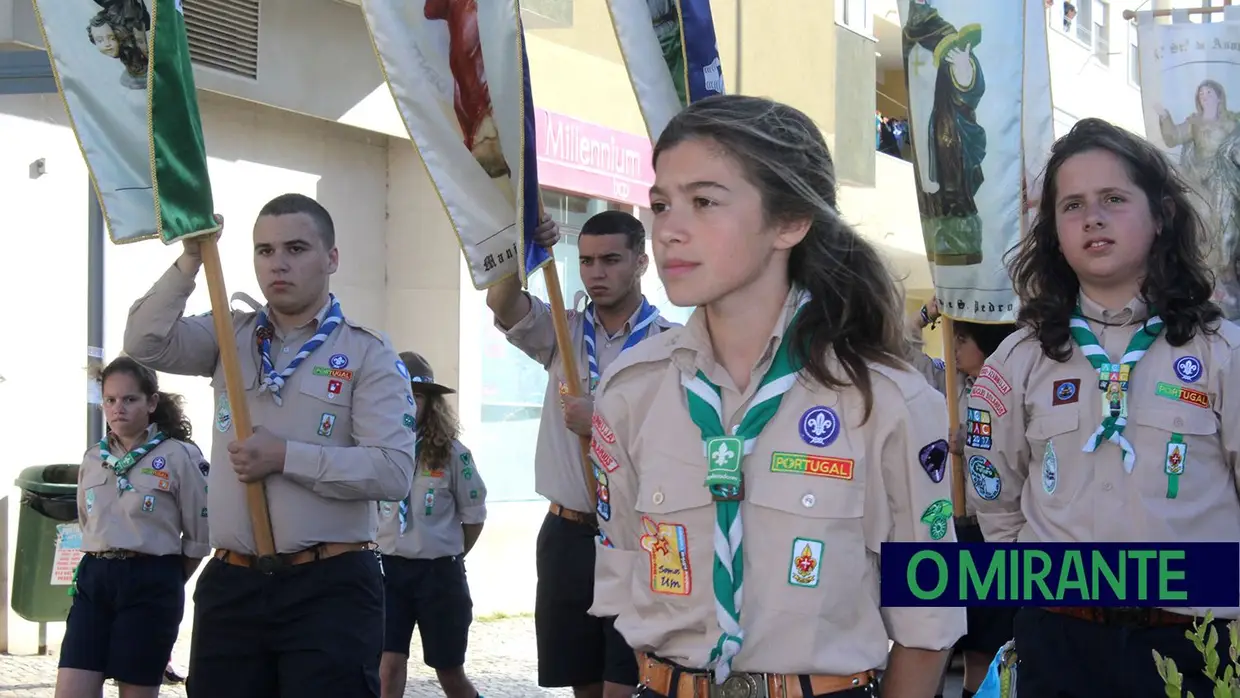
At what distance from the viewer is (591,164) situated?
14.7m

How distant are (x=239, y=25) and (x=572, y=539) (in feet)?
21.4

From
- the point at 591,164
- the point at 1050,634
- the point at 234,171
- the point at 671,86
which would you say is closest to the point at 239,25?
the point at 234,171

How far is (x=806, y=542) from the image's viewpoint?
3.17 meters

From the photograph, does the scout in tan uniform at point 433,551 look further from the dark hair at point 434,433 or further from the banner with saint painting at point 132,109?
the banner with saint painting at point 132,109

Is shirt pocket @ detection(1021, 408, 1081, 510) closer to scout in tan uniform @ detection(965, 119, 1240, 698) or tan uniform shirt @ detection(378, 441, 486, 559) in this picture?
scout in tan uniform @ detection(965, 119, 1240, 698)

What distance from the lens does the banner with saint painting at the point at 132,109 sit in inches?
201

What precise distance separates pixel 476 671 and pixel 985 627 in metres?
3.90

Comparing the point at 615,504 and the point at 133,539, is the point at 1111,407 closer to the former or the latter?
the point at 615,504

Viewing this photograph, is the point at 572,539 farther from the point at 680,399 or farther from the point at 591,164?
the point at 591,164

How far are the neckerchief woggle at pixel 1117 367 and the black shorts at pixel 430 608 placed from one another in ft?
17.0

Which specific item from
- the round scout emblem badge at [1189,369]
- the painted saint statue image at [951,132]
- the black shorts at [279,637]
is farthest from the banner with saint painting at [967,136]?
the black shorts at [279,637]

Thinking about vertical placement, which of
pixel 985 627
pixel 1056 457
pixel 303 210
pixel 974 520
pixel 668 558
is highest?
pixel 303 210

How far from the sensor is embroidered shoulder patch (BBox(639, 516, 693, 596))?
324 centimetres

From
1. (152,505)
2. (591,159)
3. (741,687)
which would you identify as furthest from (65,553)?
(741,687)
